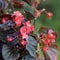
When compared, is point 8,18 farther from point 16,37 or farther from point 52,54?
point 52,54

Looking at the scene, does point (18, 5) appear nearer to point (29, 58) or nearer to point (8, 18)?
point (8, 18)

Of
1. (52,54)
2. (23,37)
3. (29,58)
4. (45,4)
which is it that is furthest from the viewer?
(45,4)

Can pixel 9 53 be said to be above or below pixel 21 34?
below

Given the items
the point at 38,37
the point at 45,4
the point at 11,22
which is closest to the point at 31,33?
the point at 38,37

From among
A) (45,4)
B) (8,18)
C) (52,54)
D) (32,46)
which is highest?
(8,18)

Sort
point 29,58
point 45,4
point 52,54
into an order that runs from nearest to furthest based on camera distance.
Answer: point 29,58
point 52,54
point 45,4

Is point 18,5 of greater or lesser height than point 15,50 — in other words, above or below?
above

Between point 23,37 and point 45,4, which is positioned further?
point 45,4

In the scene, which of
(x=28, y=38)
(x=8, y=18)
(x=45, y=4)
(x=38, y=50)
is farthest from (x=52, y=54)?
(x=45, y=4)

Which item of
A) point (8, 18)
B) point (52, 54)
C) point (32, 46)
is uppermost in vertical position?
point (8, 18)
